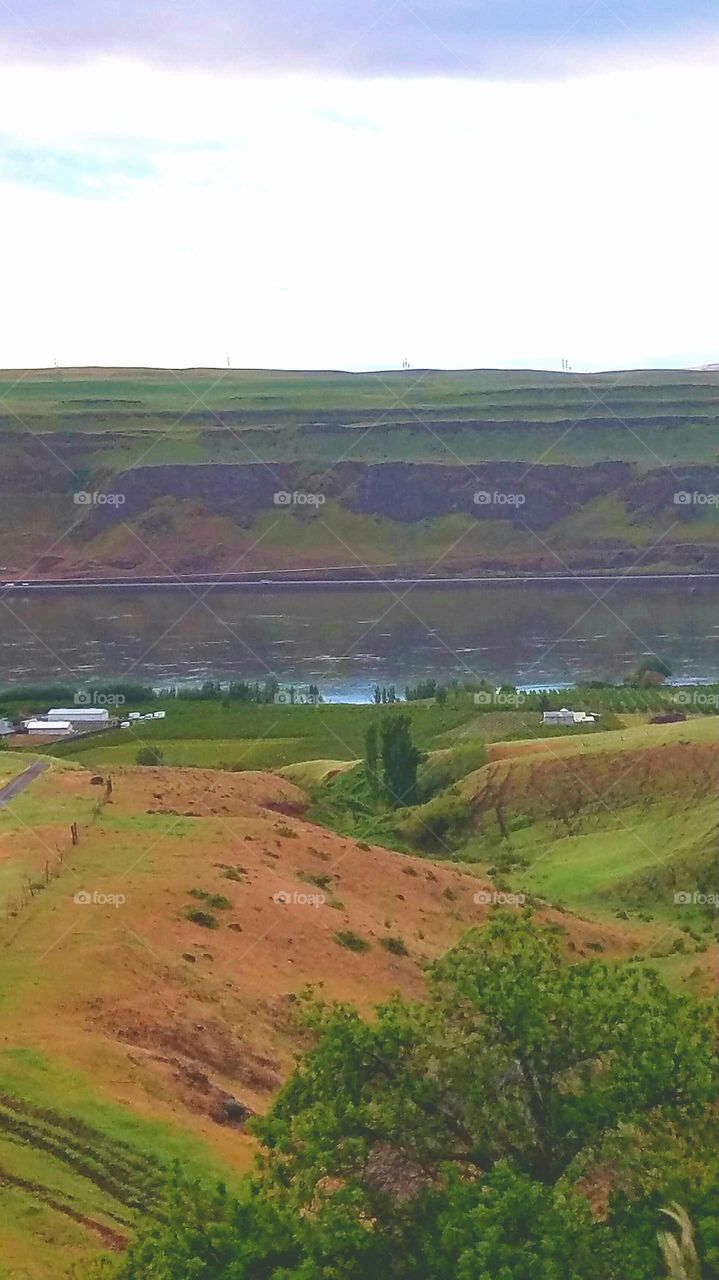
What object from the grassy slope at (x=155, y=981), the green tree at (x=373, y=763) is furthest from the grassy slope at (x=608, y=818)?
the green tree at (x=373, y=763)

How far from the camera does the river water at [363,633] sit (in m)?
54.3

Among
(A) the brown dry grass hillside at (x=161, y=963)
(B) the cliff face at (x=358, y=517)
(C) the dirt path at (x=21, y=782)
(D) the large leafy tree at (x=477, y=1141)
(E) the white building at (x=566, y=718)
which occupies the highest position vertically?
(B) the cliff face at (x=358, y=517)

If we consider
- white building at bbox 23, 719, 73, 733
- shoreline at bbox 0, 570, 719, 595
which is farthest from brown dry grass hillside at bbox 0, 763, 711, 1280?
shoreline at bbox 0, 570, 719, 595

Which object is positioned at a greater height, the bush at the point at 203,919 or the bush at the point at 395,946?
the bush at the point at 203,919

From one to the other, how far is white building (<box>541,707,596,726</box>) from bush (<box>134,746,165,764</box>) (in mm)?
8994

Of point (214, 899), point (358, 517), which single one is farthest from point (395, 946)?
point (358, 517)

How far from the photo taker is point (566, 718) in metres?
35.2

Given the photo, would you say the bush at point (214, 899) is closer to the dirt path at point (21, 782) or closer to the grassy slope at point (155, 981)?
the grassy slope at point (155, 981)

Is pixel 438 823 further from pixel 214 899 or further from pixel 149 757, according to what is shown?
pixel 214 899

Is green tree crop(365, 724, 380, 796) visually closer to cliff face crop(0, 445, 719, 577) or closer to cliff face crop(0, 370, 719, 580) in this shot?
cliff face crop(0, 370, 719, 580)

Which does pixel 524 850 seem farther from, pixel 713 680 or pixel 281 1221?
pixel 713 680

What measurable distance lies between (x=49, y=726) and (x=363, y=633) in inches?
1077

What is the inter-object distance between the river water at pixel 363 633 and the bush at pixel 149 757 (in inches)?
576

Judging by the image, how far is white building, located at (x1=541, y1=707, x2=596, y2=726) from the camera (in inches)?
1370
